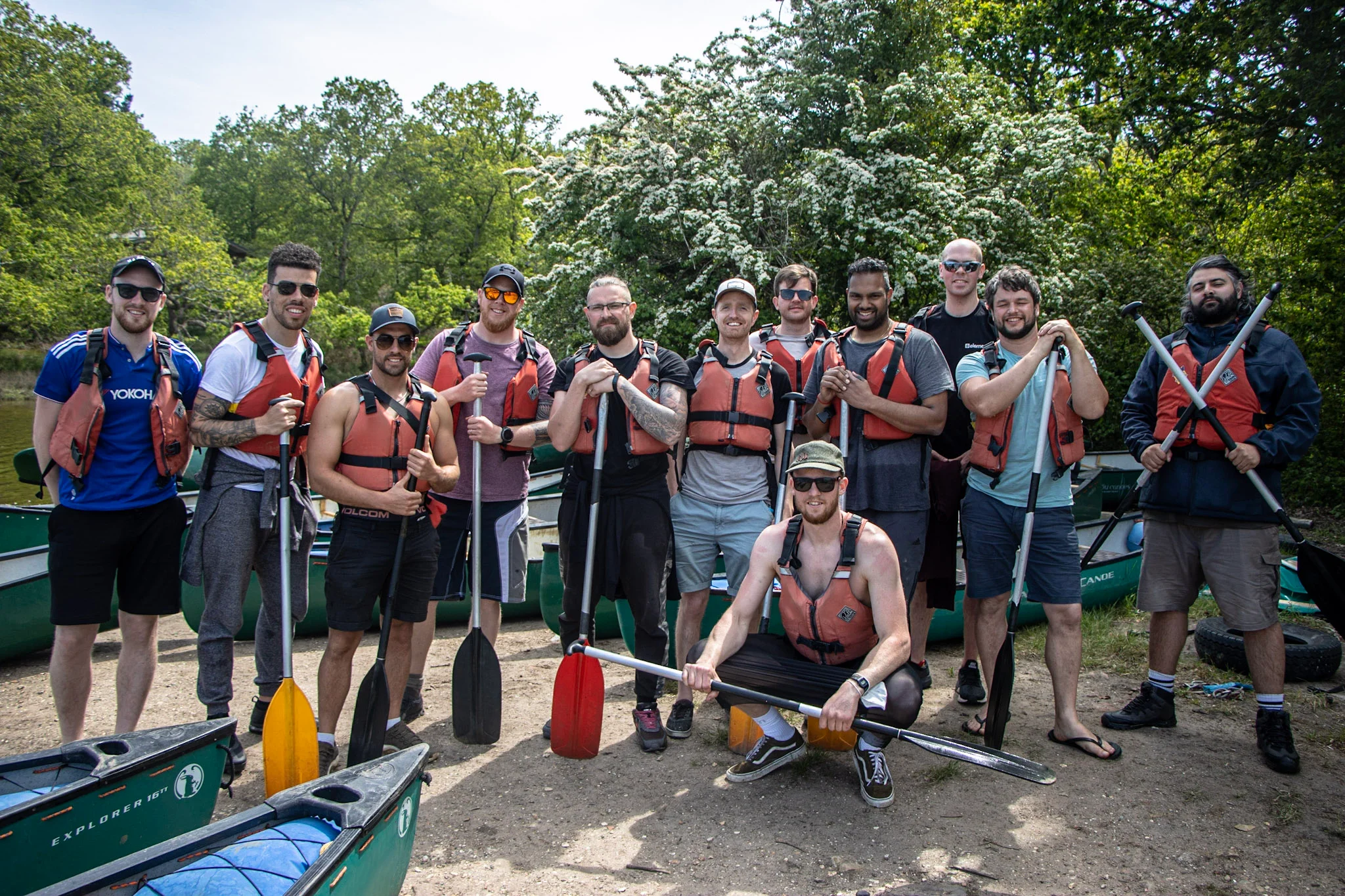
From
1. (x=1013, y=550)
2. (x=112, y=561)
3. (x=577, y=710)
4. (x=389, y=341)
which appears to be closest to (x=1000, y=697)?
(x=1013, y=550)

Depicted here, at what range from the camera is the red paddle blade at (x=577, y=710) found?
12.7 ft

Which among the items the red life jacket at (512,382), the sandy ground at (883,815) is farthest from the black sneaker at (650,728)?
the red life jacket at (512,382)

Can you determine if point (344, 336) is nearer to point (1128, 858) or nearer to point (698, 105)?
point (698, 105)

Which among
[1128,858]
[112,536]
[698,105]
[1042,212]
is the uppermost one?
[698,105]

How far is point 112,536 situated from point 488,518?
59.9 inches

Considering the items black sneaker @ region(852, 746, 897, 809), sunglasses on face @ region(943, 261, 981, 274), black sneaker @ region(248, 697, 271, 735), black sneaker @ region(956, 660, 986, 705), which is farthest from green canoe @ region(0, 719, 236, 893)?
sunglasses on face @ region(943, 261, 981, 274)

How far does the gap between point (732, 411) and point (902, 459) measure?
797mm

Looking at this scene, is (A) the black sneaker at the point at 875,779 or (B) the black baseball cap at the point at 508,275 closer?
(A) the black sneaker at the point at 875,779

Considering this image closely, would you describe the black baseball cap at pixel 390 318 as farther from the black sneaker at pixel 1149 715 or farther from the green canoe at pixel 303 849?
the black sneaker at pixel 1149 715

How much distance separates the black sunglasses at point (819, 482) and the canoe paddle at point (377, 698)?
1570mm

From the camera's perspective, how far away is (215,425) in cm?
371

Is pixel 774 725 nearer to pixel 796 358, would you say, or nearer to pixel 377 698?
pixel 377 698

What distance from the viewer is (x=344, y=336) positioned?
28.1 meters

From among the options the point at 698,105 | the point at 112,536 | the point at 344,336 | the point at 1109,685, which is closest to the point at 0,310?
the point at 344,336
